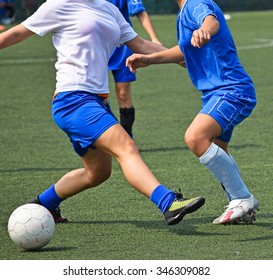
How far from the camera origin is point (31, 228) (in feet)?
22.3

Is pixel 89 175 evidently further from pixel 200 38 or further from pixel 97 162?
pixel 200 38

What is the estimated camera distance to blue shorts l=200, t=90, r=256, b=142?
23.9ft

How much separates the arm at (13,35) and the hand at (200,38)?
116cm

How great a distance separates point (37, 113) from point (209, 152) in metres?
7.52

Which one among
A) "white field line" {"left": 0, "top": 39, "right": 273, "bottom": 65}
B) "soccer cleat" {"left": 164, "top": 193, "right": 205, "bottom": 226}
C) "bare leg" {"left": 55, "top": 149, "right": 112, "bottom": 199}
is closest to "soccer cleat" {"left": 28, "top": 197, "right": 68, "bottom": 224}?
"bare leg" {"left": 55, "top": 149, "right": 112, "bottom": 199}

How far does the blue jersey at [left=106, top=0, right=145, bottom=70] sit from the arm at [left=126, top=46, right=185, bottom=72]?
379cm

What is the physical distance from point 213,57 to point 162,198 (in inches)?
47.3

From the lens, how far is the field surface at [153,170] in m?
6.84

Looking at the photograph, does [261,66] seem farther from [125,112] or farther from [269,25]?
[269,25]

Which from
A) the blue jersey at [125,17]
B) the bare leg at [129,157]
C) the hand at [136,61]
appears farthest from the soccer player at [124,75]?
the bare leg at [129,157]

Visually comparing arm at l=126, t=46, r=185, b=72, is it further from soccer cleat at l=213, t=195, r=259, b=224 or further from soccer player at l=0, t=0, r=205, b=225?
soccer cleat at l=213, t=195, r=259, b=224

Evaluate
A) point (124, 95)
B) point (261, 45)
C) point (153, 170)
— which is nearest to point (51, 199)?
point (153, 170)

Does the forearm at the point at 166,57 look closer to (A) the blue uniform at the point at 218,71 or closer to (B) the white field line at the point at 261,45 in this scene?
(A) the blue uniform at the point at 218,71
